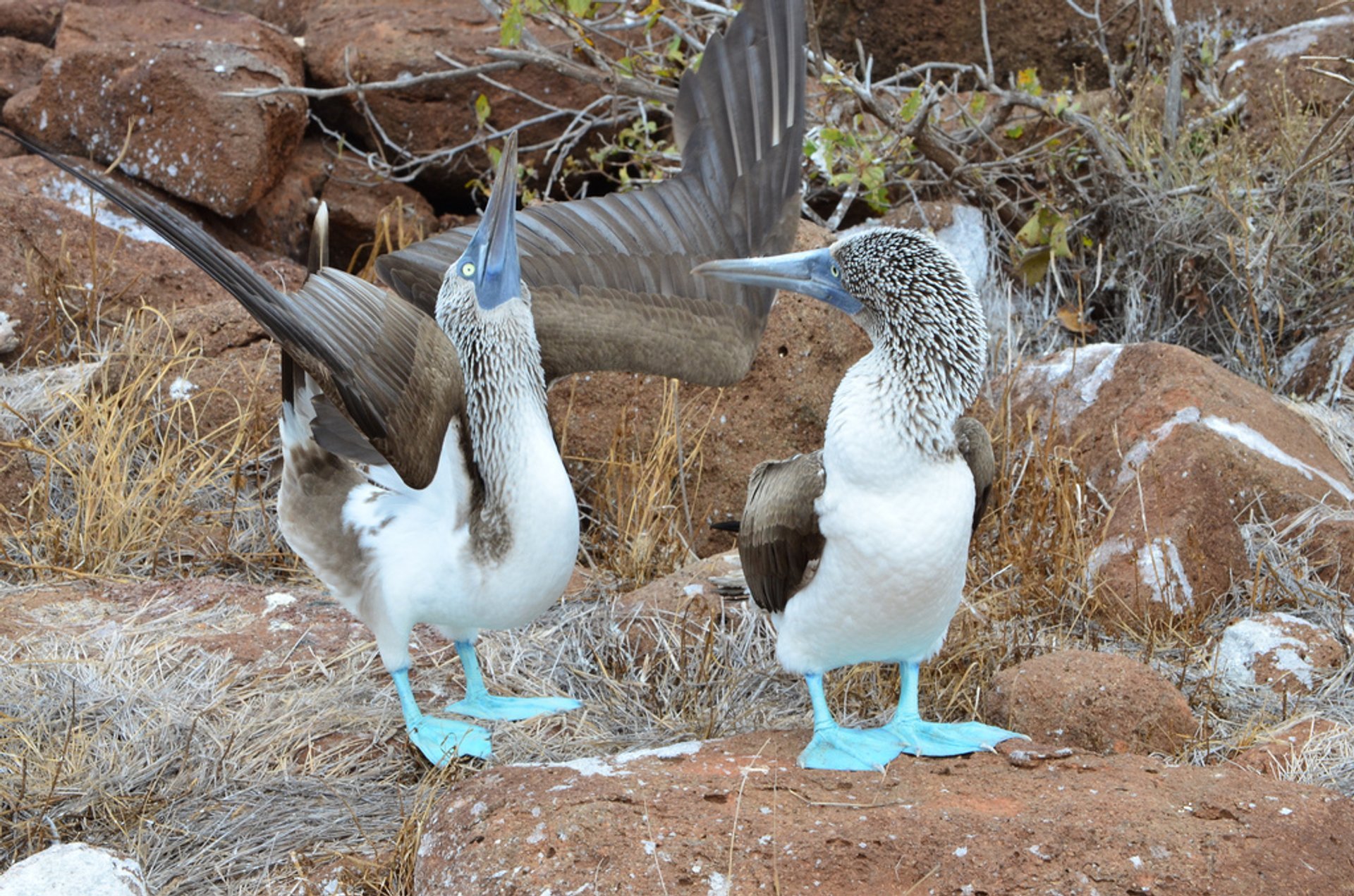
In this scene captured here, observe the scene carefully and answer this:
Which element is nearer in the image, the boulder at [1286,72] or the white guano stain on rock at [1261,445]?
the white guano stain on rock at [1261,445]

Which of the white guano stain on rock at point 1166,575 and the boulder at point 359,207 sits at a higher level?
the boulder at point 359,207

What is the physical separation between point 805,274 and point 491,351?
81 centimetres

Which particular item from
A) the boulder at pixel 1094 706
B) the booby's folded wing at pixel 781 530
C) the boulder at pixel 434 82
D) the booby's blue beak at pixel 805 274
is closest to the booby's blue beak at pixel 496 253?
the booby's blue beak at pixel 805 274

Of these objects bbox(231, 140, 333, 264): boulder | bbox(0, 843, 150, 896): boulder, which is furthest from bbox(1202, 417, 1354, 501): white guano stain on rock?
bbox(231, 140, 333, 264): boulder

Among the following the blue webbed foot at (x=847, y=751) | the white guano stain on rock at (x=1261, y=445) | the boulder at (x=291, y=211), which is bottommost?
the blue webbed foot at (x=847, y=751)

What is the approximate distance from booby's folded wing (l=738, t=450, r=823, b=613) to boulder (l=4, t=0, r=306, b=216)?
14.2 feet

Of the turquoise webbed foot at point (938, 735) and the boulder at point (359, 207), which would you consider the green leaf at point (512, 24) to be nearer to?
the boulder at point (359, 207)

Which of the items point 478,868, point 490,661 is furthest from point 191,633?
point 478,868

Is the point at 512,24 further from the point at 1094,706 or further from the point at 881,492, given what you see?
the point at 1094,706

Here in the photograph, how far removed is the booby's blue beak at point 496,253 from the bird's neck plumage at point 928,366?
921mm

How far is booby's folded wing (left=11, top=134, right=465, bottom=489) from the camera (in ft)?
9.65

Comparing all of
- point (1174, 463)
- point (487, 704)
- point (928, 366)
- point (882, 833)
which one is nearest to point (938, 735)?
point (882, 833)

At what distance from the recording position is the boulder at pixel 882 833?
2.54m

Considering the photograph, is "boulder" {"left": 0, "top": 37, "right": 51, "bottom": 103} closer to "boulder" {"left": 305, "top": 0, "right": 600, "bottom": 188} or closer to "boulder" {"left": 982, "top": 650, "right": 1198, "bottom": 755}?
"boulder" {"left": 305, "top": 0, "right": 600, "bottom": 188}
